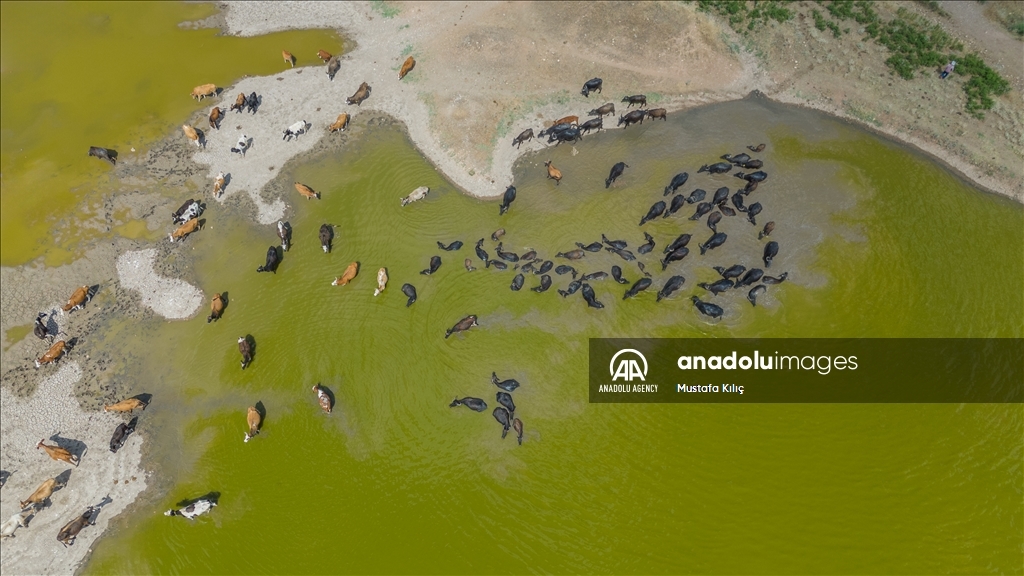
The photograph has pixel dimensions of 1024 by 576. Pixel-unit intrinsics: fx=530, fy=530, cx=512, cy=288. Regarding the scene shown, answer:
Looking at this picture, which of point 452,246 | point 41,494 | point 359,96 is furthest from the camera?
point 359,96

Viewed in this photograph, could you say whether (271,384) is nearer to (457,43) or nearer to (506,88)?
(506,88)

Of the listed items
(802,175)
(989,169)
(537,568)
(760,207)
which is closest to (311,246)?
(537,568)

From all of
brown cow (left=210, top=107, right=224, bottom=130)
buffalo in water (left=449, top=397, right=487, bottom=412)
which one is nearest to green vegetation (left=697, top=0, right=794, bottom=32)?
buffalo in water (left=449, top=397, right=487, bottom=412)

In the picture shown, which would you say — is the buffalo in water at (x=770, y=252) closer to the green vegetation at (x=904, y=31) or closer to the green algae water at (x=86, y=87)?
the green vegetation at (x=904, y=31)

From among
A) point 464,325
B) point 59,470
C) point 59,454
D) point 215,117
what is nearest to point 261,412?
point 59,454

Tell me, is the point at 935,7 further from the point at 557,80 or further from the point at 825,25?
the point at 557,80

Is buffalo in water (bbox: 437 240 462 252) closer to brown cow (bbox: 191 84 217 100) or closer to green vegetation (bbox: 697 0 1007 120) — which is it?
brown cow (bbox: 191 84 217 100)

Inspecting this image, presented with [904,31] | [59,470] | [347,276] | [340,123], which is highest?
[904,31]
